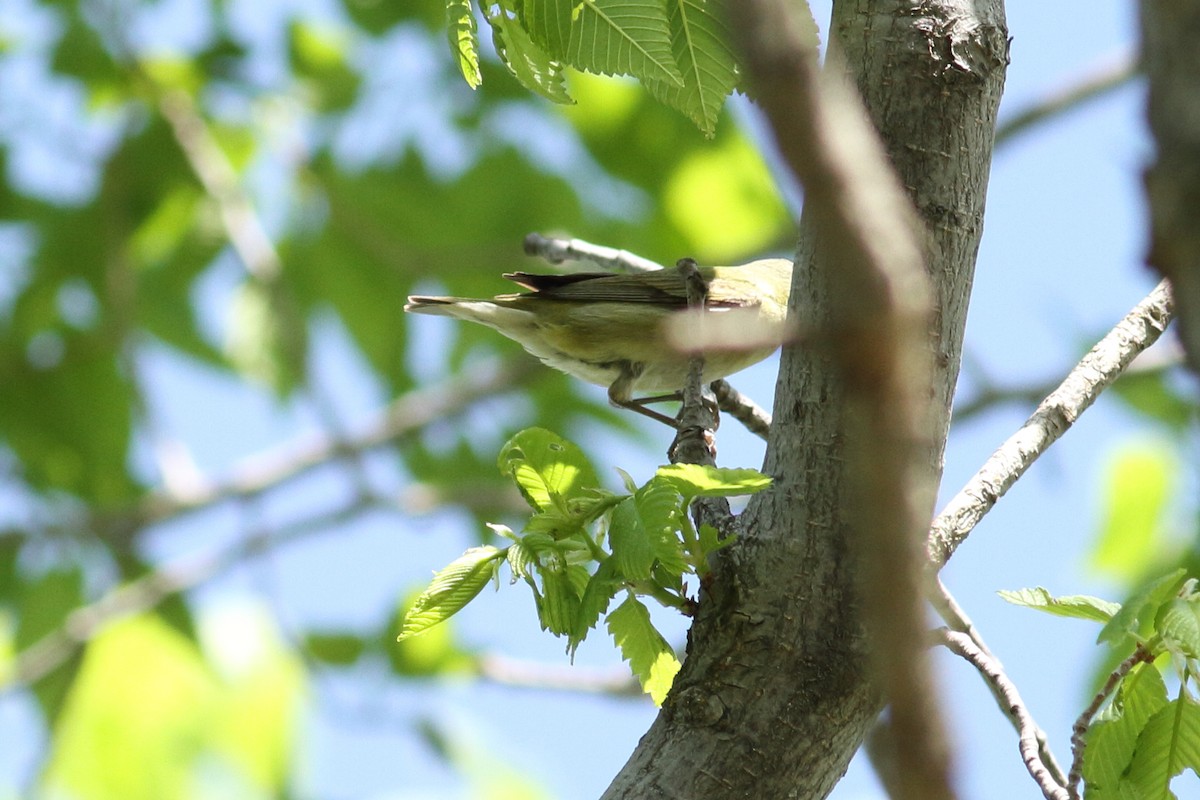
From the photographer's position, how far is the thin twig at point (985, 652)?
2545mm

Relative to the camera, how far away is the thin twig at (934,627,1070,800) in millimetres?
2441

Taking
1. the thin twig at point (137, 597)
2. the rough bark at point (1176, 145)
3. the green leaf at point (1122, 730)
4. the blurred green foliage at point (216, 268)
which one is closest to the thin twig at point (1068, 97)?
the blurred green foliage at point (216, 268)

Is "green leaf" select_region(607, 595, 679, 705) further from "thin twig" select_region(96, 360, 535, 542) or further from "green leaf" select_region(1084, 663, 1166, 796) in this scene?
"thin twig" select_region(96, 360, 535, 542)

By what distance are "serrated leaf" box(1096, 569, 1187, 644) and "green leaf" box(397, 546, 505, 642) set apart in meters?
1.19

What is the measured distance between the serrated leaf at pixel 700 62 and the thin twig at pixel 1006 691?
1232mm

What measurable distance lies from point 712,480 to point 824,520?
0.31 metres

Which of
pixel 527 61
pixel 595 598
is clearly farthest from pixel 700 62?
pixel 595 598

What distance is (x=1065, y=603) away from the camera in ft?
7.77

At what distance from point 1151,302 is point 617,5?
1.67 m

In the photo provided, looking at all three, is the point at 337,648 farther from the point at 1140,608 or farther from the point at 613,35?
the point at 1140,608

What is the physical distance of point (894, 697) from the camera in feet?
2.85

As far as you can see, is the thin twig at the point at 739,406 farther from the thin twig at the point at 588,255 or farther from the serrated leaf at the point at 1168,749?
the serrated leaf at the point at 1168,749

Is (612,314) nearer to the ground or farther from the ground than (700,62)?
farther from the ground

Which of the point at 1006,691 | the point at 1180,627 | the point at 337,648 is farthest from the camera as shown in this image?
the point at 337,648
